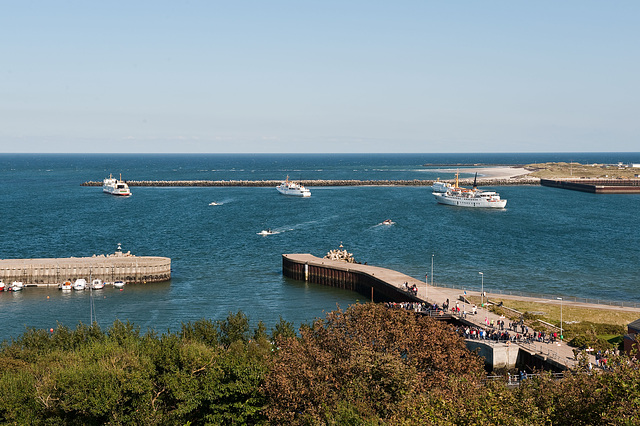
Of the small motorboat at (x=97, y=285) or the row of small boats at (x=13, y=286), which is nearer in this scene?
the row of small boats at (x=13, y=286)

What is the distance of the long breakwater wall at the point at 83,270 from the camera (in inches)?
3442

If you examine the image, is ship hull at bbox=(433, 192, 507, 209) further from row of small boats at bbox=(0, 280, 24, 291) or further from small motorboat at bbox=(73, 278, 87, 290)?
row of small boats at bbox=(0, 280, 24, 291)

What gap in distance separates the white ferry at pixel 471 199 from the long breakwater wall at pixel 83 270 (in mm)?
114487

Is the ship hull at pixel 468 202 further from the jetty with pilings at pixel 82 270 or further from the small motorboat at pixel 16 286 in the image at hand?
the small motorboat at pixel 16 286

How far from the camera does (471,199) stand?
187 m

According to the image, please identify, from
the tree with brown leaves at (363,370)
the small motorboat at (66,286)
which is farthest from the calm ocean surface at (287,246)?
the tree with brown leaves at (363,370)

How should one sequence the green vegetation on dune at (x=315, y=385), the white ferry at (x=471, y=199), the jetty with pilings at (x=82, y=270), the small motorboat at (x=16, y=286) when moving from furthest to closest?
the white ferry at (x=471, y=199) < the jetty with pilings at (x=82, y=270) < the small motorboat at (x=16, y=286) < the green vegetation on dune at (x=315, y=385)

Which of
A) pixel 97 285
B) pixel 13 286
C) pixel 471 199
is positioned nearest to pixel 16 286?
pixel 13 286

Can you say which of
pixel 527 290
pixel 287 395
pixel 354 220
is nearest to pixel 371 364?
Answer: pixel 287 395

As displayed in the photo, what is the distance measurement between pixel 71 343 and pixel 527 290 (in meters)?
55.7

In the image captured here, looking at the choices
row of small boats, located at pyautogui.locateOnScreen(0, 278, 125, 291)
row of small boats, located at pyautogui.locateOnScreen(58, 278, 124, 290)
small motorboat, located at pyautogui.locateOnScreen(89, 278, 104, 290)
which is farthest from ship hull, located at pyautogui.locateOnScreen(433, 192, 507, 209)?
small motorboat, located at pyautogui.locateOnScreen(89, 278, 104, 290)

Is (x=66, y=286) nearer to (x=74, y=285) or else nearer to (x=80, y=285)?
(x=74, y=285)

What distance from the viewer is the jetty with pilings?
3442 inches

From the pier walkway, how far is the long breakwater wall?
19.1m
